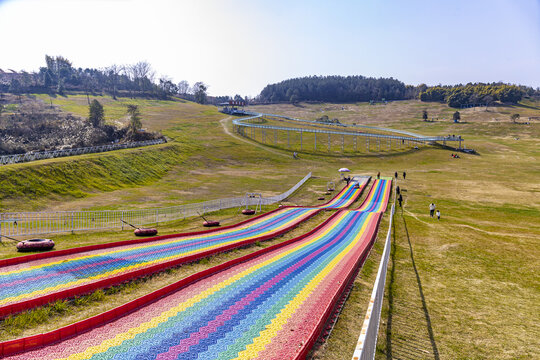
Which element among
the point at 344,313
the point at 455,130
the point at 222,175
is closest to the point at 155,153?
the point at 222,175

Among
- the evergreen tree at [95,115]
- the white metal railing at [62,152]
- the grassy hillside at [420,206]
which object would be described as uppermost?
the evergreen tree at [95,115]

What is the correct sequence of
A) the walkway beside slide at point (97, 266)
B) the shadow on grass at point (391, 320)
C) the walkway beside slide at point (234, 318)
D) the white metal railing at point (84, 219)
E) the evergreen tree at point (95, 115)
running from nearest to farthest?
the walkway beside slide at point (234, 318)
the shadow on grass at point (391, 320)
the walkway beside slide at point (97, 266)
the white metal railing at point (84, 219)
the evergreen tree at point (95, 115)

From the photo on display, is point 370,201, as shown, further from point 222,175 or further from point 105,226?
point 105,226

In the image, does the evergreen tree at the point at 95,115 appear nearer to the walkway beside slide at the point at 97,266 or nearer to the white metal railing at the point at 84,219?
the white metal railing at the point at 84,219

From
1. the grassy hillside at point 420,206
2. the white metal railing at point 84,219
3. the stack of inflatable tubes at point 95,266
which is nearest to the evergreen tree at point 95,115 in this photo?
the grassy hillside at point 420,206

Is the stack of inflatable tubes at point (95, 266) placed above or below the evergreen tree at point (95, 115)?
below

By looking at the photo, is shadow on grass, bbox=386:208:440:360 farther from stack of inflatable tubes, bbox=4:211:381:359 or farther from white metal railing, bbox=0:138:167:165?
white metal railing, bbox=0:138:167:165

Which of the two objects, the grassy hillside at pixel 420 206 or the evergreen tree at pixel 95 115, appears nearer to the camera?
the grassy hillside at pixel 420 206

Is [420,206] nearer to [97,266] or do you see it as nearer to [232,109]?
[97,266]
